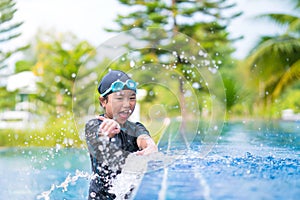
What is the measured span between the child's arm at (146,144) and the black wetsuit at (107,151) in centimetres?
3

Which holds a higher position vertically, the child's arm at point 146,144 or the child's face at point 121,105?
the child's face at point 121,105

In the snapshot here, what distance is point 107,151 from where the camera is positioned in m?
2.77

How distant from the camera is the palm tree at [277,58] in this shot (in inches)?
561

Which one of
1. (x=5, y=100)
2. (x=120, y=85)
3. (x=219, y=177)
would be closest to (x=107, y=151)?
(x=120, y=85)

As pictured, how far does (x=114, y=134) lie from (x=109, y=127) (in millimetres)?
108

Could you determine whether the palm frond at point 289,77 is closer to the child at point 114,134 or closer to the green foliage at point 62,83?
the green foliage at point 62,83

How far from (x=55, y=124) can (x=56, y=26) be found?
52.1ft

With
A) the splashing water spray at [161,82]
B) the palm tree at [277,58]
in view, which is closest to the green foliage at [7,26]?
the palm tree at [277,58]

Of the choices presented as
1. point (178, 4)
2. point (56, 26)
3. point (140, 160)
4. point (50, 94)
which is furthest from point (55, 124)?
point (56, 26)

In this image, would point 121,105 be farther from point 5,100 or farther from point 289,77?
point 289,77

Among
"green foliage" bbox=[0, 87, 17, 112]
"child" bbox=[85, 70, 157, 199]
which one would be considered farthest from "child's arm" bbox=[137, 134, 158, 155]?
"green foliage" bbox=[0, 87, 17, 112]

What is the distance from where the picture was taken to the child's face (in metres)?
2.73

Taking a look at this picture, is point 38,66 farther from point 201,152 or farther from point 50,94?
point 201,152

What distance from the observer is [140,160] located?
287 cm
